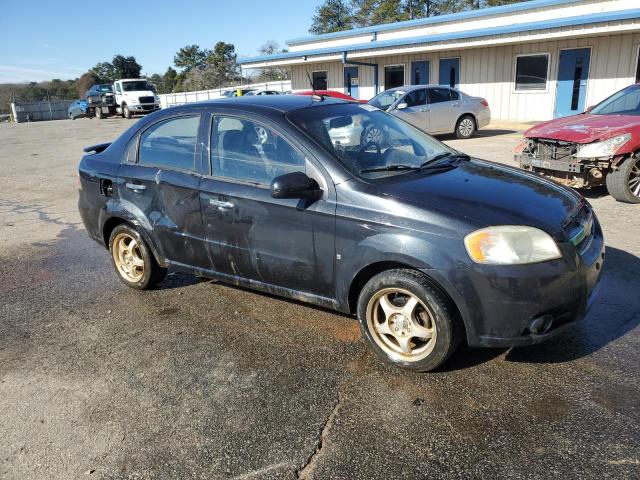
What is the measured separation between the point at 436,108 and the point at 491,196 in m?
12.0

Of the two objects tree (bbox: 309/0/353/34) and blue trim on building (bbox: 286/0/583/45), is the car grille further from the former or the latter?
tree (bbox: 309/0/353/34)

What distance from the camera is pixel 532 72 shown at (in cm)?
1842

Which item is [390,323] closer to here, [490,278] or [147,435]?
[490,278]

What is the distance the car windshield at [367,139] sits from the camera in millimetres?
3570

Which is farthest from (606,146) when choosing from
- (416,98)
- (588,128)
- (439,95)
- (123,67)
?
(123,67)

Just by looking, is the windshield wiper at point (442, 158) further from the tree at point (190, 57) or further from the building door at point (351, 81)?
the tree at point (190, 57)

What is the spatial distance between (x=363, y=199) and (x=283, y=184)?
0.52m

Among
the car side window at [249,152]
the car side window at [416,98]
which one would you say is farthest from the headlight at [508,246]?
the car side window at [416,98]

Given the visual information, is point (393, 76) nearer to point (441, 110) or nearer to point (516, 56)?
point (516, 56)

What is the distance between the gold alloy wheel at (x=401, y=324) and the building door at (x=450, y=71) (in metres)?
19.2

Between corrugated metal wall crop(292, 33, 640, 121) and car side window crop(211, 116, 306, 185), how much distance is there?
53.3 feet

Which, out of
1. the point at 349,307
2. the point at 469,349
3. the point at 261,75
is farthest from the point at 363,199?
the point at 261,75

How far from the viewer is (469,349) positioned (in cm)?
356

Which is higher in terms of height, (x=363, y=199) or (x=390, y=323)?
(x=363, y=199)
